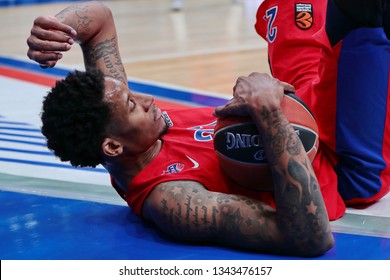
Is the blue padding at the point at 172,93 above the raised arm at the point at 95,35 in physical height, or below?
below

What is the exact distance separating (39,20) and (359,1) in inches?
47.4

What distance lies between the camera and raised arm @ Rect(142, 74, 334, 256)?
8.64 feet

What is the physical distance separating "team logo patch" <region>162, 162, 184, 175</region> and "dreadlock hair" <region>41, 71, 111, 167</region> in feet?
0.85

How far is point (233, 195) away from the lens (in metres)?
2.80

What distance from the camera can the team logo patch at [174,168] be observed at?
9.65 ft

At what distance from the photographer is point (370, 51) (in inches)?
118

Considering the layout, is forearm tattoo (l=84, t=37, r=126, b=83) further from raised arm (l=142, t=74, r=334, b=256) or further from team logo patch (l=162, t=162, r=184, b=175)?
raised arm (l=142, t=74, r=334, b=256)

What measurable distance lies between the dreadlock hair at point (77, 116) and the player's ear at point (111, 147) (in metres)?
0.02

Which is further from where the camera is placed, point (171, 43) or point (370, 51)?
point (171, 43)

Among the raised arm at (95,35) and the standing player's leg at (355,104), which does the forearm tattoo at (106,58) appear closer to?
the raised arm at (95,35)

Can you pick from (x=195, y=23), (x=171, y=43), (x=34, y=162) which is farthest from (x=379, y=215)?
(x=195, y=23)

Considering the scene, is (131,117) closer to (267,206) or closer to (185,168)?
(185,168)

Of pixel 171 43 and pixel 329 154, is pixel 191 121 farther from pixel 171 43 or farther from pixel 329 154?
pixel 171 43

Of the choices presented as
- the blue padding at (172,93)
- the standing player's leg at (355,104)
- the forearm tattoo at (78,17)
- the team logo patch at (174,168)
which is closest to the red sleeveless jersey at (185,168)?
the team logo patch at (174,168)
